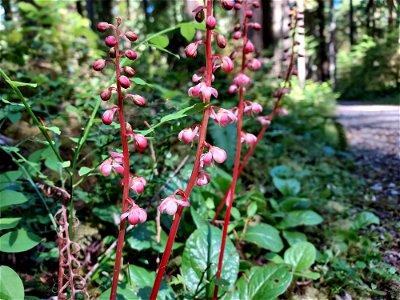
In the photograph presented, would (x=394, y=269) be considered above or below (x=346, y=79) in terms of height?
below

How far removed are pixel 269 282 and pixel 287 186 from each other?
1.33m

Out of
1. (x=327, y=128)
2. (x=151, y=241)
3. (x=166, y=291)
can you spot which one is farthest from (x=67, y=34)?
(x=166, y=291)

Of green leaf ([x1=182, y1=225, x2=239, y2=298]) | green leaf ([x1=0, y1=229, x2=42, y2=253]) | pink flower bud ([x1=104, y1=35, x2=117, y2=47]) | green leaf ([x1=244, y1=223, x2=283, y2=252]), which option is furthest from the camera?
green leaf ([x1=244, y1=223, x2=283, y2=252])

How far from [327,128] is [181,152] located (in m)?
2.35

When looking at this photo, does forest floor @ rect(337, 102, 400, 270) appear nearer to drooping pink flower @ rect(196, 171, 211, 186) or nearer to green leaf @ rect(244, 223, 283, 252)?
green leaf @ rect(244, 223, 283, 252)

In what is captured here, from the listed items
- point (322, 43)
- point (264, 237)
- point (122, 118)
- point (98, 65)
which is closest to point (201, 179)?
point (122, 118)

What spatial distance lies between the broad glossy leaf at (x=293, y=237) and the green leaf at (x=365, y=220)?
34 centimetres

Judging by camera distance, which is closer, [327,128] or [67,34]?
[327,128]

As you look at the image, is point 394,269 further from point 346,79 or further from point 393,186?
point 346,79

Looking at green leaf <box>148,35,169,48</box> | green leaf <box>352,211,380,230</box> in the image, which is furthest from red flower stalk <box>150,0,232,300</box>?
green leaf <box>352,211,380,230</box>

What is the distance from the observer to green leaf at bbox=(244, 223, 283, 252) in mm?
2246

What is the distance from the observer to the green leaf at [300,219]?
2518mm

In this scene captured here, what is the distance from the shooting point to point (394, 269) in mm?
1598

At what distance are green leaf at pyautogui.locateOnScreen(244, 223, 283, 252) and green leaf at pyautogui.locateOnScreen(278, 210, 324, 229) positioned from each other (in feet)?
0.67
